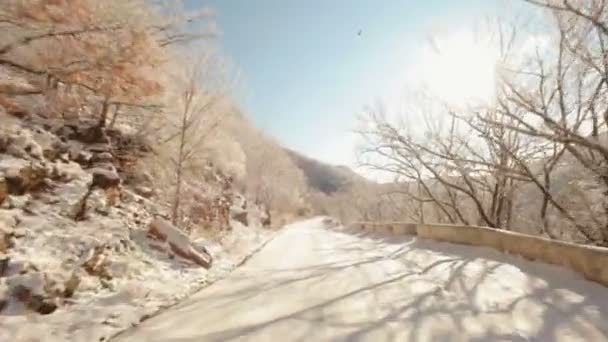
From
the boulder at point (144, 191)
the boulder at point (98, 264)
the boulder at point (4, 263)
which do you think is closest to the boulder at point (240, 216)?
the boulder at point (144, 191)

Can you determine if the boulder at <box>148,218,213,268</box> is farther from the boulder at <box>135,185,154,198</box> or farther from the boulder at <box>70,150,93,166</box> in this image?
the boulder at <box>135,185,154,198</box>

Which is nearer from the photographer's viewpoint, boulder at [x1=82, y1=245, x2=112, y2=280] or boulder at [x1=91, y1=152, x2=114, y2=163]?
boulder at [x1=82, y1=245, x2=112, y2=280]

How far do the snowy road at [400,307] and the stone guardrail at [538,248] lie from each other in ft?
0.55

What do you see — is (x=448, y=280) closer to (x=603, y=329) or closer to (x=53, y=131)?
(x=603, y=329)

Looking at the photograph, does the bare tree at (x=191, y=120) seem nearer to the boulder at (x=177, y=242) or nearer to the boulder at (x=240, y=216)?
the boulder at (x=177, y=242)

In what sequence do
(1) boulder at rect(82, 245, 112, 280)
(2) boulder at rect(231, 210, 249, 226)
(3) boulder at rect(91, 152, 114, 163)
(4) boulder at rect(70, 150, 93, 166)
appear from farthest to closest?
1. (2) boulder at rect(231, 210, 249, 226)
2. (3) boulder at rect(91, 152, 114, 163)
3. (4) boulder at rect(70, 150, 93, 166)
4. (1) boulder at rect(82, 245, 112, 280)

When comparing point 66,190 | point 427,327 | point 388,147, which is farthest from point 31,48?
point 388,147

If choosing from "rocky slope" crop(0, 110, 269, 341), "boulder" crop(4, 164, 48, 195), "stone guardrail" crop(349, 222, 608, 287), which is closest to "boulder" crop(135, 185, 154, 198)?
"rocky slope" crop(0, 110, 269, 341)

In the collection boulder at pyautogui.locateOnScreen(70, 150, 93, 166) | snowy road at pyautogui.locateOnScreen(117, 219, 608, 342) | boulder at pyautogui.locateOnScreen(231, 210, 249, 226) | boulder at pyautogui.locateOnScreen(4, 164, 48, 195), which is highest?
boulder at pyautogui.locateOnScreen(70, 150, 93, 166)

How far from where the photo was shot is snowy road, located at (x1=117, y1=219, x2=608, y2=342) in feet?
11.8

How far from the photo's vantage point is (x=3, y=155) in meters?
6.27

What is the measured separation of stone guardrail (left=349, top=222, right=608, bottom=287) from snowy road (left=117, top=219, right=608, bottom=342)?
0.17m

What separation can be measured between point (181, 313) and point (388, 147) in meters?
18.1

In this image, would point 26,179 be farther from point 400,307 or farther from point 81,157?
point 400,307
